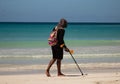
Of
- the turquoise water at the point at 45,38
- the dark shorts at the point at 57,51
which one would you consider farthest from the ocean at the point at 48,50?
the dark shorts at the point at 57,51

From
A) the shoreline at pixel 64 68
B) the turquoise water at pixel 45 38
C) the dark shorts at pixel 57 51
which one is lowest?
the turquoise water at pixel 45 38

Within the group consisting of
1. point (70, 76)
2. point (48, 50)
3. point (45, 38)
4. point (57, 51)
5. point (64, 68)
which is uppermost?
point (57, 51)

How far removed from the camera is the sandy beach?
9.70 m

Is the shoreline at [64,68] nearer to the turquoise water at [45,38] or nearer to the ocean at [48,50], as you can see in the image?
the ocean at [48,50]

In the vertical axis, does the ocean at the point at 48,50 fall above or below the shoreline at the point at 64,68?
below

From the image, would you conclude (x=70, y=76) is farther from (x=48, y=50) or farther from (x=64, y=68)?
(x=48, y=50)

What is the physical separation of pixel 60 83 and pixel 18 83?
3.22ft

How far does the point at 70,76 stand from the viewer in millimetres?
10961

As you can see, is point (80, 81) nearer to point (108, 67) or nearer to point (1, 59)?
point (108, 67)

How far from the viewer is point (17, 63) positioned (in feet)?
50.4

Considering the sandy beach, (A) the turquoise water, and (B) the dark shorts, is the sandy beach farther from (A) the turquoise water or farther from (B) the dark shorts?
(A) the turquoise water

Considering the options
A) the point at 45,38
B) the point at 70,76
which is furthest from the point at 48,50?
the point at 45,38

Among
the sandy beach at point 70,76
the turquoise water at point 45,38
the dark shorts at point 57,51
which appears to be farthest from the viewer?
the turquoise water at point 45,38

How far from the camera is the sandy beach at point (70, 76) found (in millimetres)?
9703
